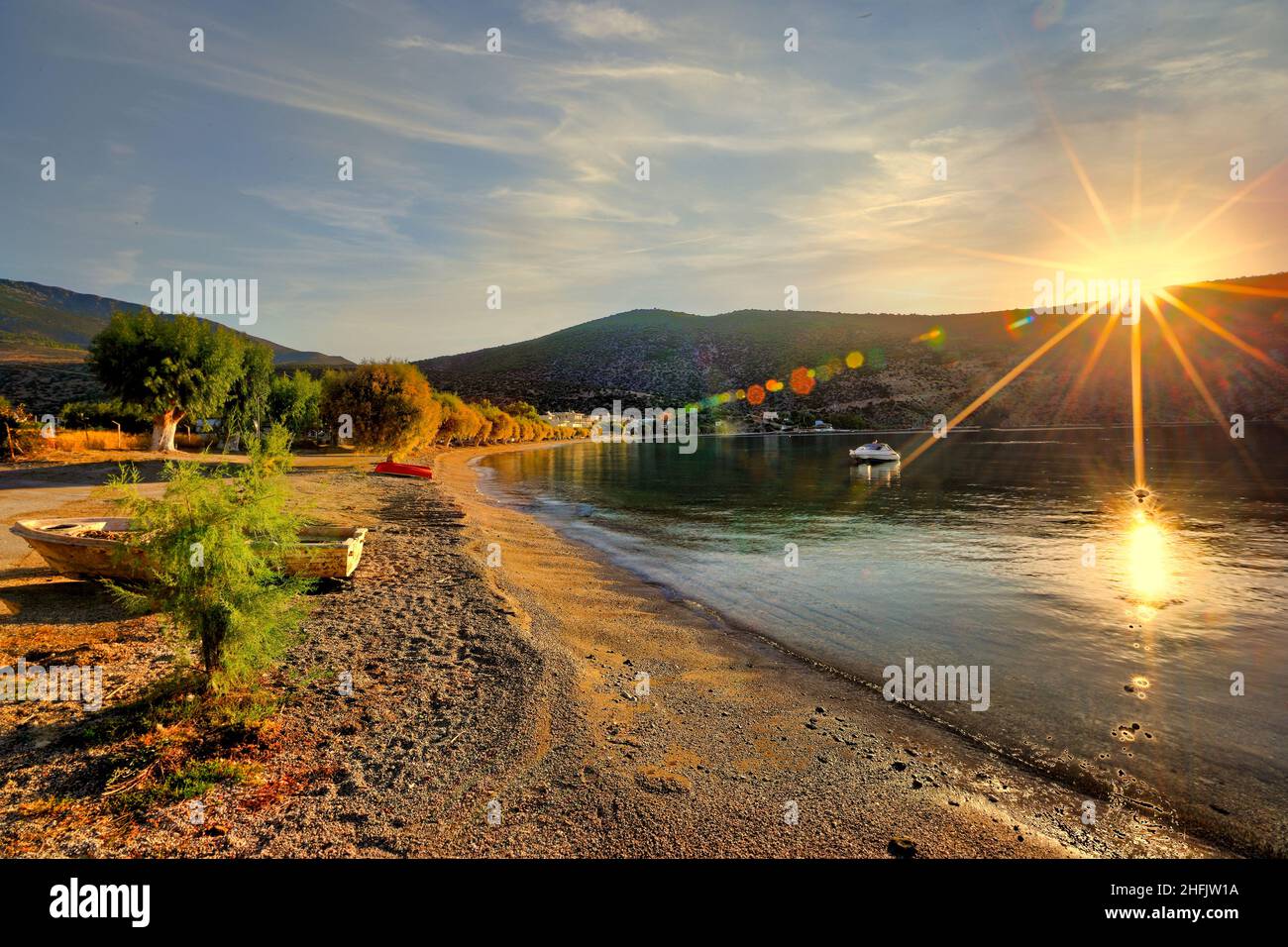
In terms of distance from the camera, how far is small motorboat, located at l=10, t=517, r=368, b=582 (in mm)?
11938

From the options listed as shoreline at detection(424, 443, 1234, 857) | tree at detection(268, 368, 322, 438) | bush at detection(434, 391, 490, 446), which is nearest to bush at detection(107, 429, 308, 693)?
shoreline at detection(424, 443, 1234, 857)

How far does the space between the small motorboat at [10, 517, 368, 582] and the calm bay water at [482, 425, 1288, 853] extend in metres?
7.97

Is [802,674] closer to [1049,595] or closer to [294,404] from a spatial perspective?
[1049,595]

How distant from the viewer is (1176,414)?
133375mm

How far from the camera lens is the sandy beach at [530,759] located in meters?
5.59

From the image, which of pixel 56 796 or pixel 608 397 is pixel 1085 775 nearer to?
pixel 56 796

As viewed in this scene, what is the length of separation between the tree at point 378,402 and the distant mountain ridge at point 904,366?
99.2 m

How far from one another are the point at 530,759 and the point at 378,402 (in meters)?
42.0

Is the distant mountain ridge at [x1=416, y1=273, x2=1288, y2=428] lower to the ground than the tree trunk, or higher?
higher

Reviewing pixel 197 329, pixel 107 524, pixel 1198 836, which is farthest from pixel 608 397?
pixel 1198 836

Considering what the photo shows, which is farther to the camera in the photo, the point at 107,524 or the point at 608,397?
the point at 608,397

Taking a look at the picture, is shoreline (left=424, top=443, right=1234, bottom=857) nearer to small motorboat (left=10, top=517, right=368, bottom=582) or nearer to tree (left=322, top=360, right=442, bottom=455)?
small motorboat (left=10, top=517, right=368, bottom=582)
